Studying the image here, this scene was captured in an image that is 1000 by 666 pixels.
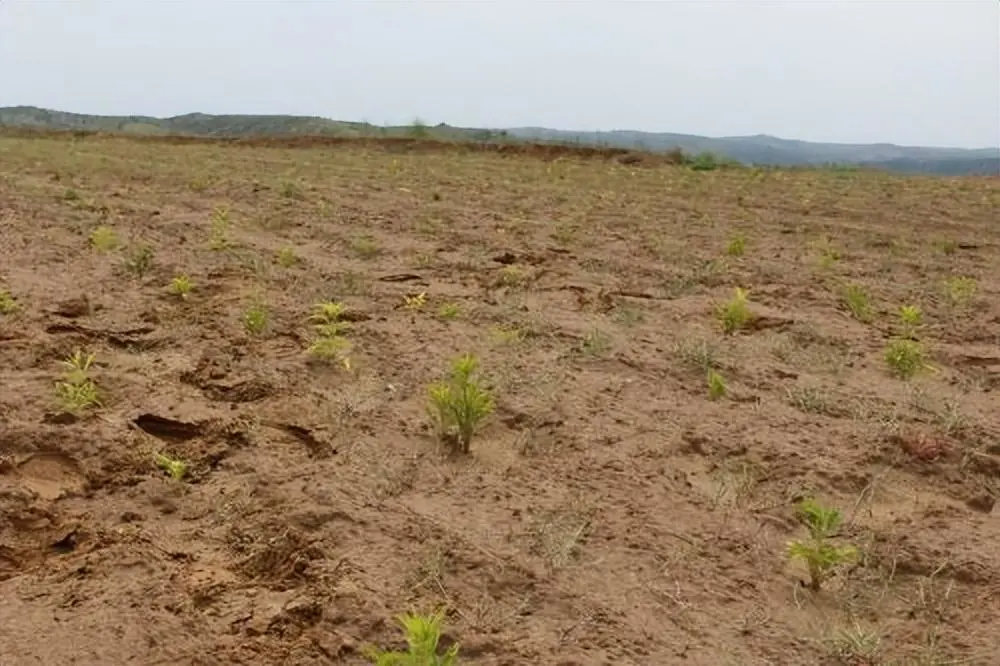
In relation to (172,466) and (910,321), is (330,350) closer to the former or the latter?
(172,466)

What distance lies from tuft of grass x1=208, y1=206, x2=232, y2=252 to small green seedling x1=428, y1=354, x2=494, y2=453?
145 inches

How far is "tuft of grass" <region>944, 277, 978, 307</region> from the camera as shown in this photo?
554 cm

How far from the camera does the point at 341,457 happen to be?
3.04 meters

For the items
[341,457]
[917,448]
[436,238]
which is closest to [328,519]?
[341,457]

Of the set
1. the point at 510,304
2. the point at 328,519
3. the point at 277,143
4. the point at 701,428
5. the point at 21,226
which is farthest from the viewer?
the point at 277,143

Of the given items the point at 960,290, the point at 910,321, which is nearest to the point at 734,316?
the point at 910,321

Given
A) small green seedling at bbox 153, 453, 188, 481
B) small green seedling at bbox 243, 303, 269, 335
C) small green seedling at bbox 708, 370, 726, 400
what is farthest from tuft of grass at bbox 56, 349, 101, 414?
small green seedling at bbox 708, 370, 726, 400

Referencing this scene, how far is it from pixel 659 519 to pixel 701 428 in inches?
28.3

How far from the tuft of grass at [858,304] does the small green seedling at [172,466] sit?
3.51m

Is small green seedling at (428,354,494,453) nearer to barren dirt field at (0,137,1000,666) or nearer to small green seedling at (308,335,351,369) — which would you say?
barren dirt field at (0,137,1000,666)

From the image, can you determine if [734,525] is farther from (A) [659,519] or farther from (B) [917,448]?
(B) [917,448]

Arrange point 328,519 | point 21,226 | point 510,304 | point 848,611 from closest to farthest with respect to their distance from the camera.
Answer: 1. point 848,611
2. point 328,519
3. point 510,304
4. point 21,226

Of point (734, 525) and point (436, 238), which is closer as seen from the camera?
point (734, 525)

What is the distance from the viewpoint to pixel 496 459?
122 inches
